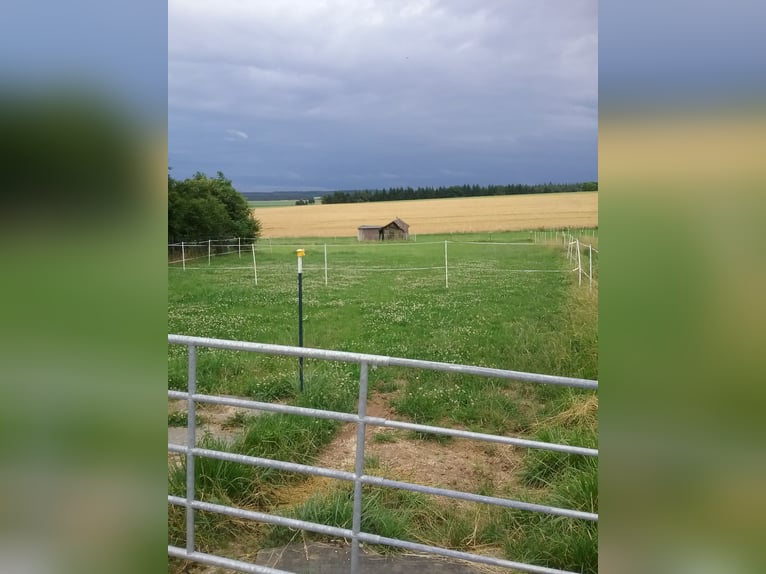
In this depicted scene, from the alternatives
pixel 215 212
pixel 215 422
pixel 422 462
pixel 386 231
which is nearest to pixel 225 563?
pixel 422 462

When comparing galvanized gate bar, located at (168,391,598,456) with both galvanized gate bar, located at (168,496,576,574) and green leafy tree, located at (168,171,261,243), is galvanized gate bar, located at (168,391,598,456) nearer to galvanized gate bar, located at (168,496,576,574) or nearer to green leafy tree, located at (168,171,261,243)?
galvanized gate bar, located at (168,496,576,574)

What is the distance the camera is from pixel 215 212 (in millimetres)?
17734

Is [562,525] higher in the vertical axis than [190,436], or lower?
lower

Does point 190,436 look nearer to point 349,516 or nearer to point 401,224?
point 349,516

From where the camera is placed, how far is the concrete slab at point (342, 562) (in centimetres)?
217

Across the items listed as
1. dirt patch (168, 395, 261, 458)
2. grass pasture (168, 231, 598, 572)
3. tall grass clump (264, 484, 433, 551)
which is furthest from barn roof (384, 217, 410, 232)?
tall grass clump (264, 484, 433, 551)

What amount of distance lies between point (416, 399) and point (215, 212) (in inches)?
570

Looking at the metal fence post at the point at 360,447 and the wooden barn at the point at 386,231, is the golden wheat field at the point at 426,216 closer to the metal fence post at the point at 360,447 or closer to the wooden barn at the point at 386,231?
the wooden barn at the point at 386,231

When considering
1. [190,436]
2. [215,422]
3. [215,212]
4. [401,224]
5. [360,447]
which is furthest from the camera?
[401,224]

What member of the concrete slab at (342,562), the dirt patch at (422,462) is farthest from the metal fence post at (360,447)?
the dirt patch at (422,462)

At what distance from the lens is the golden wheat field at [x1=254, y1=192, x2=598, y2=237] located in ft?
66.0

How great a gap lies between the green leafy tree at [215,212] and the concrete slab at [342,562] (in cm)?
1477

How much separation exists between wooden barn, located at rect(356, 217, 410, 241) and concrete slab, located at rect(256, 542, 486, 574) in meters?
19.5
